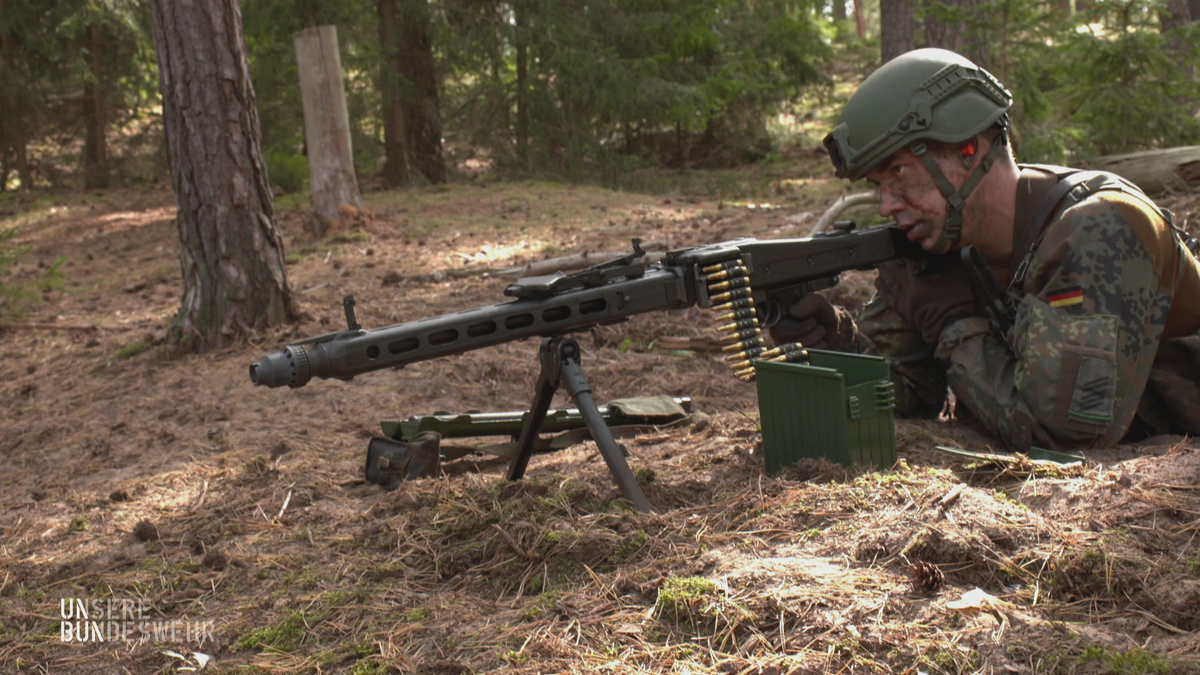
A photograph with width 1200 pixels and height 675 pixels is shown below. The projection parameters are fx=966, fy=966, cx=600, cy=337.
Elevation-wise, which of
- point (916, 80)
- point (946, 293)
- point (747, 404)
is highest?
point (916, 80)

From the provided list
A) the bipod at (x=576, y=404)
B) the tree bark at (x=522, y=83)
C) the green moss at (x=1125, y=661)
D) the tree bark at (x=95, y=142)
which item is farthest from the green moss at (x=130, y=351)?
the tree bark at (x=95, y=142)

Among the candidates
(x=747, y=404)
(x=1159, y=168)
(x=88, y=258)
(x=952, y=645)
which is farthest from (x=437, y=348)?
(x=88, y=258)

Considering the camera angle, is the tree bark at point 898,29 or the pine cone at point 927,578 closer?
the pine cone at point 927,578

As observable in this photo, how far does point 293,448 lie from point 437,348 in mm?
2203

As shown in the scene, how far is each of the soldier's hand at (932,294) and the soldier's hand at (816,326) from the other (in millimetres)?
310

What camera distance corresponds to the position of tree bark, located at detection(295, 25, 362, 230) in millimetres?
12094

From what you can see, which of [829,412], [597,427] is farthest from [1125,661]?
[597,427]

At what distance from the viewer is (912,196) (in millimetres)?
4285

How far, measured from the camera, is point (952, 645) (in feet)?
8.43

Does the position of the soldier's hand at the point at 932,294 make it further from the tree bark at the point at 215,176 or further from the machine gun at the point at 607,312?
the tree bark at the point at 215,176

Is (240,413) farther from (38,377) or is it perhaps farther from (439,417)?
(38,377)

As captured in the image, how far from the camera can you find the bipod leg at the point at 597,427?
3789 millimetres

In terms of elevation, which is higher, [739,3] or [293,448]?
[739,3]

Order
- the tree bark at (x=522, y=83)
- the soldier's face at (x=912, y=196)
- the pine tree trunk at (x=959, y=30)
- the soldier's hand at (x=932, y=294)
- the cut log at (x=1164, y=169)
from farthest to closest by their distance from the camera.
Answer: the tree bark at (x=522, y=83) → the pine tree trunk at (x=959, y=30) → the cut log at (x=1164, y=169) → the soldier's hand at (x=932, y=294) → the soldier's face at (x=912, y=196)
